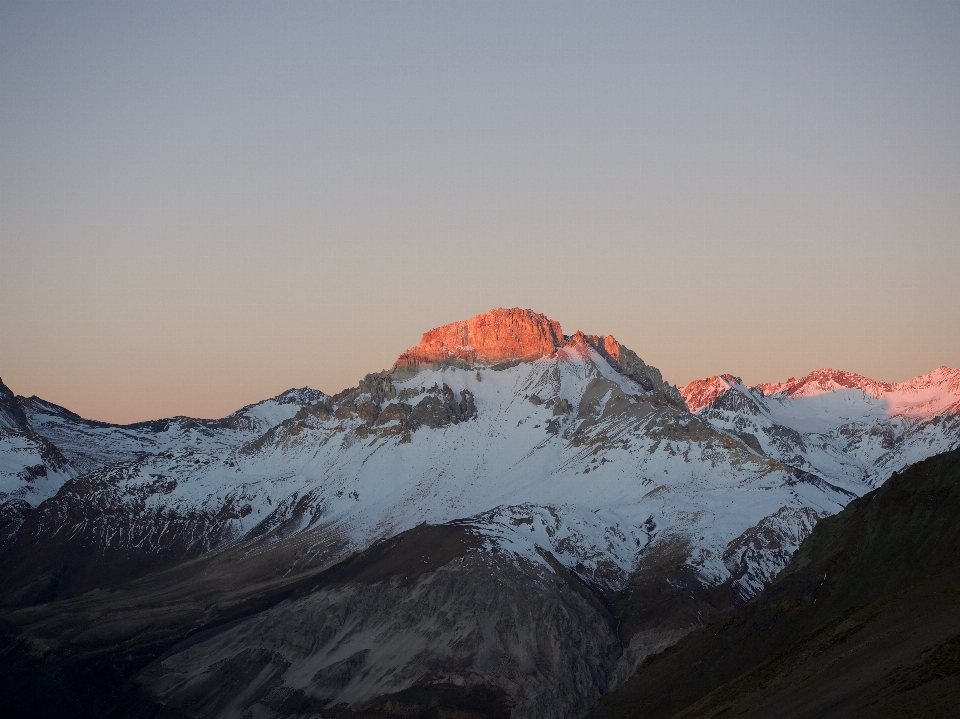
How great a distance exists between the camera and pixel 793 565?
130250mm

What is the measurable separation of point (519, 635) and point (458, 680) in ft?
45.9

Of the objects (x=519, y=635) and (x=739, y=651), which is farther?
(x=519, y=635)

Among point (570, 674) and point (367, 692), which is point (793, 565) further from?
point (367, 692)

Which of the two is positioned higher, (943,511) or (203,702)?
(203,702)

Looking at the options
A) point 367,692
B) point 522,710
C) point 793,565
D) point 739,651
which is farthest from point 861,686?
point 367,692

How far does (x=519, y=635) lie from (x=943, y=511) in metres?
92.0

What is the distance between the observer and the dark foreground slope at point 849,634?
72.2 meters

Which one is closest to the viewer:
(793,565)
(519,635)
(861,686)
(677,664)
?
(861,686)

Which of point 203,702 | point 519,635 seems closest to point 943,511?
point 519,635

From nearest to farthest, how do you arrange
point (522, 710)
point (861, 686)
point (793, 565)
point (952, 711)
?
point (952, 711) < point (861, 686) < point (793, 565) < point (522, 710)

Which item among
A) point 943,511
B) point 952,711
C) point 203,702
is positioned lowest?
point 952,711

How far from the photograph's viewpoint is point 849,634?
8875 centimetres

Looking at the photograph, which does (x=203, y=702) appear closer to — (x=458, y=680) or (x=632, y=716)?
(x=458, y=680)

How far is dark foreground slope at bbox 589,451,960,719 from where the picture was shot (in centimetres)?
7219
